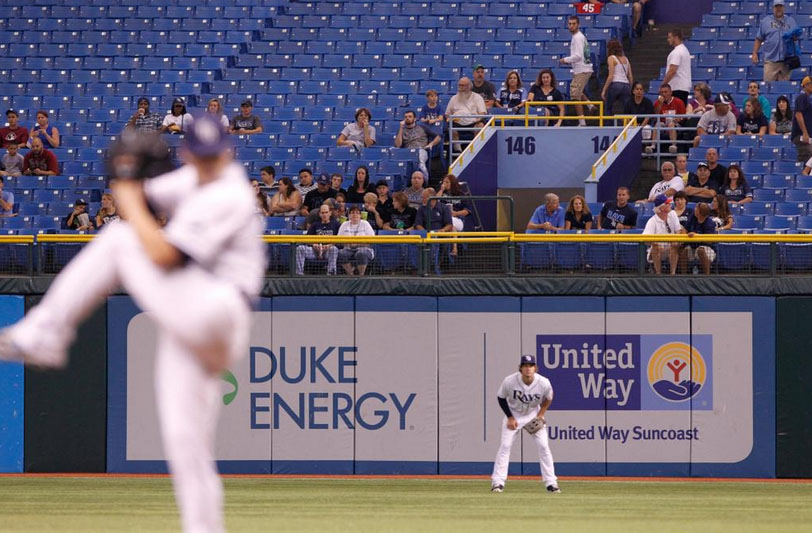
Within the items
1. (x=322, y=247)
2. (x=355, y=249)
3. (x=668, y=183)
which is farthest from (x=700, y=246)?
(x=322, y=247)

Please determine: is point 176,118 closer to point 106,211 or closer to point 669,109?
point 106,211

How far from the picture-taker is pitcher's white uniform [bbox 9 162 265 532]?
17.2 ft

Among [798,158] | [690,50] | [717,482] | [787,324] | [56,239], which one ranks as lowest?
[717,482]

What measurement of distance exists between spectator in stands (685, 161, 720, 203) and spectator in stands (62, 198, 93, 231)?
8.30m

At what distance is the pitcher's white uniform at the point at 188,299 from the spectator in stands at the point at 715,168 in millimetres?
13368

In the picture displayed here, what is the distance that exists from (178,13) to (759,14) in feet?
35.9

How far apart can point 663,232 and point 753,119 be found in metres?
3.54

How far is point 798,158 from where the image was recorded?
64.6ft

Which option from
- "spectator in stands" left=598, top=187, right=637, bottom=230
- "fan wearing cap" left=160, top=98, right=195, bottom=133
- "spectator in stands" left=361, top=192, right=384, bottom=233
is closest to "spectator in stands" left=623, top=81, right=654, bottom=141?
"spectator in stands" left=598, top=187, right=637, bottom=230

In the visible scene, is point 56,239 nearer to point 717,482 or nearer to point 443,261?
point 443,261

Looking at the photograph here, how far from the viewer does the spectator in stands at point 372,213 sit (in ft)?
59.0

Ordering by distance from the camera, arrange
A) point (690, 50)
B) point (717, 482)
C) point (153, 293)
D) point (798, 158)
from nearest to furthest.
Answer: point (153, 293) → point (717, 482) → point (798, 158) → point (690, 50)

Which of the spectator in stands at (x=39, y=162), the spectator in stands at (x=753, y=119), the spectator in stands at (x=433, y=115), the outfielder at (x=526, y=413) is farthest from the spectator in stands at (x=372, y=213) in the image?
the spectator in stands at (x=753, y=119)

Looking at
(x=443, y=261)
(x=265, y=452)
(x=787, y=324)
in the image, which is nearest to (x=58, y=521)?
(x=265, y=452)
